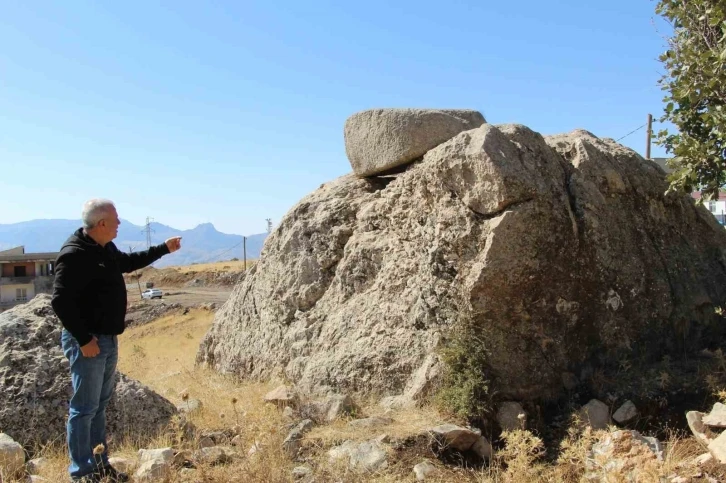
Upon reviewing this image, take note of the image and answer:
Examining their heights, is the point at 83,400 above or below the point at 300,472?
above

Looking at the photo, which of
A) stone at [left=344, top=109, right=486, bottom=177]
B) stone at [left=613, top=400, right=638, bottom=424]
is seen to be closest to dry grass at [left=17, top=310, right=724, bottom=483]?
stone at [left=613, top=400, right=638, bottom=424]

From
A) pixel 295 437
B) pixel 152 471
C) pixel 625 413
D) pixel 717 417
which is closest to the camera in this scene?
pixel 152 471

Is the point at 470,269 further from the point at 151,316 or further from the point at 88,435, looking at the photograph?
the point at 151,316

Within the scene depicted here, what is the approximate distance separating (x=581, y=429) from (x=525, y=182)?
2.35 m

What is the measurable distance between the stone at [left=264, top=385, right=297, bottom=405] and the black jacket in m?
2.31

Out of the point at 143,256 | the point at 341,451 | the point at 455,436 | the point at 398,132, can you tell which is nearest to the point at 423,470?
the point at 455,436

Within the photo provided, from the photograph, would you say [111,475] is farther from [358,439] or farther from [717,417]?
[717,417]

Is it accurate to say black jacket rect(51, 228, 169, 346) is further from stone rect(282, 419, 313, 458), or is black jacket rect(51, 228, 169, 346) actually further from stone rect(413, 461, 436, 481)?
stone rect(413, 461, 436, 481)

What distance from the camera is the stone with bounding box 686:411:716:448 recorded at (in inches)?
196

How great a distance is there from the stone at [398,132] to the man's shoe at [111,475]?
16.2 feet

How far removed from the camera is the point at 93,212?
4.29 meters

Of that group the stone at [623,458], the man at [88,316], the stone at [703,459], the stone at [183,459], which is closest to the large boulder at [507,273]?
the stone at [623,458]

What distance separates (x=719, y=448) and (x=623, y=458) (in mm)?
797

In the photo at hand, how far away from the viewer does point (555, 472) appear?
475 cm
